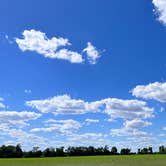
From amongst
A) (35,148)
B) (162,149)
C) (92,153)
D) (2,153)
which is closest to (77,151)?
(92,153)

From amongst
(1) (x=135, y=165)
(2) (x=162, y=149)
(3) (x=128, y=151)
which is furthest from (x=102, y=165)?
(2) (x=162, y=149)

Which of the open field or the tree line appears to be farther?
the tree line

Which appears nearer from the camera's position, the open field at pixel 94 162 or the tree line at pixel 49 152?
the open field at pixel 94 162

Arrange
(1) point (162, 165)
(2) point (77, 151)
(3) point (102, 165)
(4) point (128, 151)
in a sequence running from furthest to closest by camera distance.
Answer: (4) point (128, 151) → (2) point (77, 151) → (3) point (102, 165) → (1) point (162, 165)

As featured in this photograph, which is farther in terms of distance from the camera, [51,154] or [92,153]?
[92,153]

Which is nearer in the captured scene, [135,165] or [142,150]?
[135,165]

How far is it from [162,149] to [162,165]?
4924 inches

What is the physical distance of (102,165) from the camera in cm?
5062

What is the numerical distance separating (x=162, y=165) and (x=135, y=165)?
12.2ft

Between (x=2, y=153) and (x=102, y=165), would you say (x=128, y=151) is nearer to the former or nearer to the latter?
(x=2, y=153)

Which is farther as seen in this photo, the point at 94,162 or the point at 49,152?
the point at 49,152

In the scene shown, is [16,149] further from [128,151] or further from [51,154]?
[128,151]

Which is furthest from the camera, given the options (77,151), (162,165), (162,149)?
(162,149)

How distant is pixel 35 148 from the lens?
5172 inches
